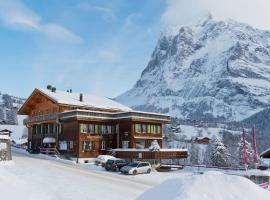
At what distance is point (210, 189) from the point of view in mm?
11391

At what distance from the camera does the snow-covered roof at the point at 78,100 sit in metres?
64.6

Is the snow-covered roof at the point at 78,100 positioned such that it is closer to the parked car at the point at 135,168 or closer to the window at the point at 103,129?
the window at the point at 103,129

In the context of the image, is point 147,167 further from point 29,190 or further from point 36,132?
point 36,132

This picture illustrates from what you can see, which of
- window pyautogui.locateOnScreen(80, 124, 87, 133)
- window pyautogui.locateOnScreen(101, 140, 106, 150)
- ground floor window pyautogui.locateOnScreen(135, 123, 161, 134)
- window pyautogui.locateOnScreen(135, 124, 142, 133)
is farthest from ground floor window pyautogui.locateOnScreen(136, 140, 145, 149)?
window pyautogui.locateOnScreen(80, 124, 87, 133)

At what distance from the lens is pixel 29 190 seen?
27906mm

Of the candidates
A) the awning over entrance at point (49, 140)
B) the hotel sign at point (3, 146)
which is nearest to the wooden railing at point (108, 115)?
the awning over entrance at point (49, 140)

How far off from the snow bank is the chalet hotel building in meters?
40.7

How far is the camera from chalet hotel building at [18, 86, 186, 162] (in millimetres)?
58250

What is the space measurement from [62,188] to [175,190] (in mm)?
19729

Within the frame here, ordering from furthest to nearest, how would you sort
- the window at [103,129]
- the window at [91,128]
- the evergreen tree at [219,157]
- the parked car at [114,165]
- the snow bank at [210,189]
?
the evergreen tree at [219,157] → the window at [103,129] → the window at [91,128] → the parked car at [114,165] → the snow bank at [210,189]

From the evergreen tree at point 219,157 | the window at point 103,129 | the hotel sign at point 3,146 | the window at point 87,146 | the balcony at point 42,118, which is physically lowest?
the evergreen tree at point 219,157

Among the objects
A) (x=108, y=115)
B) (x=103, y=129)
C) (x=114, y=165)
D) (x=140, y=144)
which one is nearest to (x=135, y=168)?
→ (x=114, y=165)

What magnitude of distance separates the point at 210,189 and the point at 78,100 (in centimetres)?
5736

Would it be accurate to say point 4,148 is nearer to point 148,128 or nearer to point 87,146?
point 87,146
